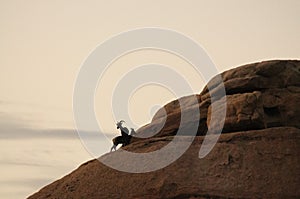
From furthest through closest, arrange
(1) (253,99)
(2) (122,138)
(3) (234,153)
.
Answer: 1. (2) (122,138)
2. (1) (253,99)
3. (3) (234,153)

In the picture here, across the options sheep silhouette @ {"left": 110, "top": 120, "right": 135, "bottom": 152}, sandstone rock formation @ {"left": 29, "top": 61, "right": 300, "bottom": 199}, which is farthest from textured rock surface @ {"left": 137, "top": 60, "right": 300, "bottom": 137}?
sheep silhouette @ {"left": 110, "top": 120, "right": 135, "bottom": 152}

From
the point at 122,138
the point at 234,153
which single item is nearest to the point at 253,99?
the point at 234,153

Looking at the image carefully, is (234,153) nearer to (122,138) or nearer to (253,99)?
(253,99)

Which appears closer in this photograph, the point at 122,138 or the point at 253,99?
the point at 253,99

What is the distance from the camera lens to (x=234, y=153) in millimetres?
31109

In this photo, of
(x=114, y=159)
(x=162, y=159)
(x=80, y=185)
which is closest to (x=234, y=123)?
(x=162, y=159)

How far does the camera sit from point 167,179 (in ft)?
98.5

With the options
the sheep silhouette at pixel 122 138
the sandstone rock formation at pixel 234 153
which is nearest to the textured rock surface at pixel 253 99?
the sandstone rock formation at pixel 234 153

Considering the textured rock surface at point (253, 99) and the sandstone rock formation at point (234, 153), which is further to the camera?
the textured rock surface at point (253, 99)

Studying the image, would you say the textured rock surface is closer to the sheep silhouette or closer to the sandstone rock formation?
the sandstone rock formation

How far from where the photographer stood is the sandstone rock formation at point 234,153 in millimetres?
29375

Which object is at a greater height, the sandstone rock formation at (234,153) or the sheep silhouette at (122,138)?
the sheep silhouette at (122,138)

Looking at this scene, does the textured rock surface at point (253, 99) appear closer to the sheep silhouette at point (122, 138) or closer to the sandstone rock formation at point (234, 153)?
the sandstone rock formation at point (234, 153)

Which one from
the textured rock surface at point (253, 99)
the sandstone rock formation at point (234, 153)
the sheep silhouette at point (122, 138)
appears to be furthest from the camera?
the sheep silhouette at point (122, 138)
